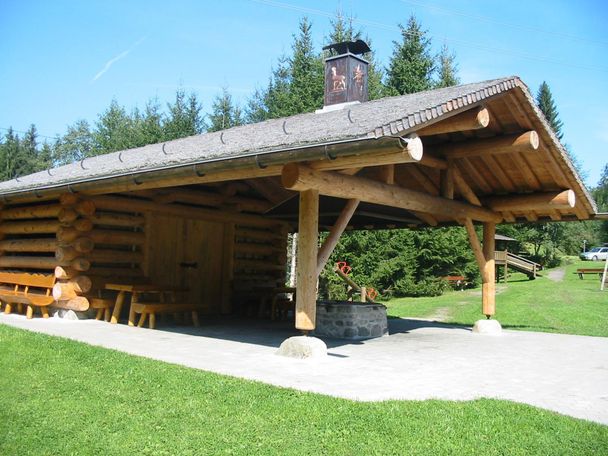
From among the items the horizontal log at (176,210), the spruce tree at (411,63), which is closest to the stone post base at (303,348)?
the horizontal log at (176,210)

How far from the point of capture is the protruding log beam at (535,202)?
10812mm

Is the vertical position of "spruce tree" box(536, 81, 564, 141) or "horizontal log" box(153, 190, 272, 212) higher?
"spruce tree" box(536, 81, 564, 141)

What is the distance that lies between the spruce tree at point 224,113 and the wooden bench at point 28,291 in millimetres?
21758

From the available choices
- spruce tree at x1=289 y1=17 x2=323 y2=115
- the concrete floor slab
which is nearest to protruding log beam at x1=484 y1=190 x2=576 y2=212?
the concrete floor slab

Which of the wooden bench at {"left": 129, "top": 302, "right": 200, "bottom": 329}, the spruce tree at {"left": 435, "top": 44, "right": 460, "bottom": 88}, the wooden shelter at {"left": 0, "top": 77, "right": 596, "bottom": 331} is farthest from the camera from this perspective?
the spruce tree at {"left": 435, "top": 44, "right": 460, "bottom": 88}

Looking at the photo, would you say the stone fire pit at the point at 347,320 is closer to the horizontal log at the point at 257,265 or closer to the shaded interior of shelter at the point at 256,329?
the shaded interior of shelter at the point at 256,329

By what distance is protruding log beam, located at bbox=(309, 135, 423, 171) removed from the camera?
20.5ft

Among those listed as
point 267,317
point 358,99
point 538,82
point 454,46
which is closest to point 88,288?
point 267,317

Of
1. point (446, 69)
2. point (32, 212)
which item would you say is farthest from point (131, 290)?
point (446, 69)

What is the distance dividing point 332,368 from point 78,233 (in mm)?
6351

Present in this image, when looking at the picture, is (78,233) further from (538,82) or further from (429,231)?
(538,82)

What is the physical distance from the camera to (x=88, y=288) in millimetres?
10781

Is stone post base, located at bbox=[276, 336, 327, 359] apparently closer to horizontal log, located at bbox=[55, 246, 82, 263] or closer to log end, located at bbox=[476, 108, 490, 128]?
log end, located at bbox=[476, 108, 490, 128]

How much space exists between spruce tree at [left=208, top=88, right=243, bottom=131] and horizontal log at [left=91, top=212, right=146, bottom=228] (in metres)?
21.8
